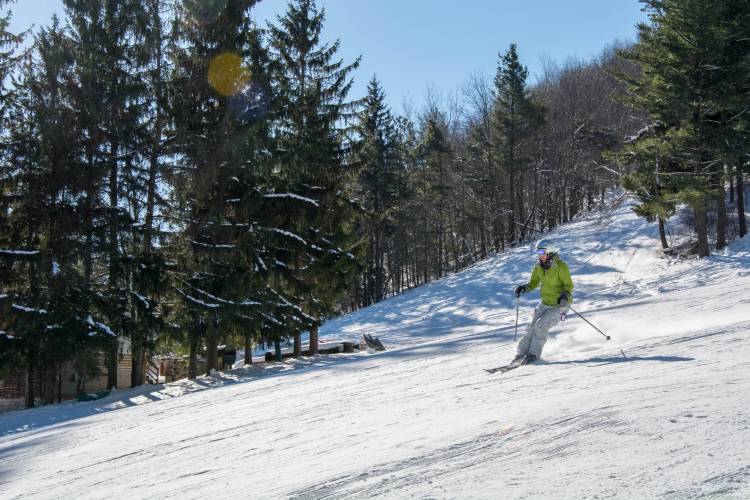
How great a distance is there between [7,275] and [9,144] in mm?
4115

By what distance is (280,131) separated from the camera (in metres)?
19.0

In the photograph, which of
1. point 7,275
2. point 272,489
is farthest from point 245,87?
point 272,489

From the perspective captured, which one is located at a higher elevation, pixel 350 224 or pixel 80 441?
pixel 350 224

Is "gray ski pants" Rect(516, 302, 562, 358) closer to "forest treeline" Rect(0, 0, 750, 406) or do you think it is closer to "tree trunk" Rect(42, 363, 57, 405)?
"forest treeline" Rect(0, 0, 750, 406)

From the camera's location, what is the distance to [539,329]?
29.9 ft

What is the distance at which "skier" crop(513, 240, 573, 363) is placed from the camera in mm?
8961

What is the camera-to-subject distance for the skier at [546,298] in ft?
29.4

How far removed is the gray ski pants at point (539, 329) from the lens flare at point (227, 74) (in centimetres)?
1256

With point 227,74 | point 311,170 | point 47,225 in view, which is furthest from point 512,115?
point 47,225

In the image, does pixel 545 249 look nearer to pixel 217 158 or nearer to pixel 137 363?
pixel 217 158

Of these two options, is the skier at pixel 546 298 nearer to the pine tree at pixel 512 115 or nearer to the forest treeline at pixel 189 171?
the forest treeline at pixel 189 171

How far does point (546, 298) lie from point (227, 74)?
513 inches

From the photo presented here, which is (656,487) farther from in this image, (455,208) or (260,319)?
(455,208)

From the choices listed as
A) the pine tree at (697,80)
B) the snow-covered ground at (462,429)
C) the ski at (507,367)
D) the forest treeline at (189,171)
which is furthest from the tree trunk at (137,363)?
the pine tree at (697,80)
